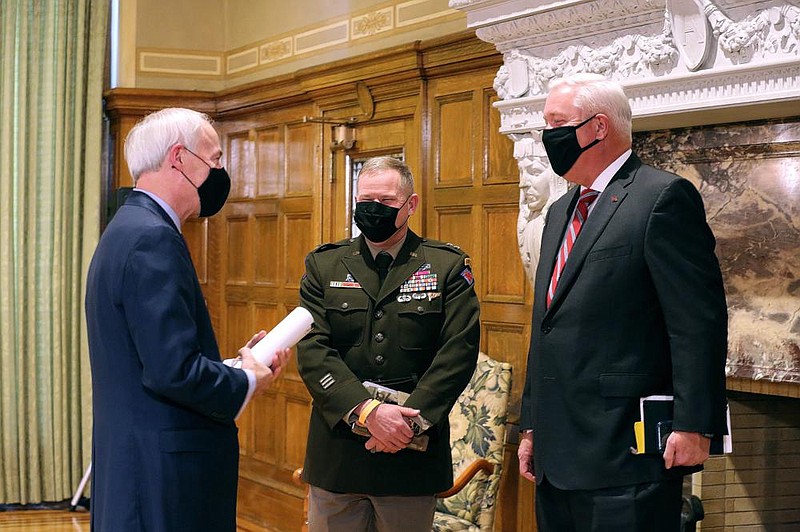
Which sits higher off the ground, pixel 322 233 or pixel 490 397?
pixel 322 233

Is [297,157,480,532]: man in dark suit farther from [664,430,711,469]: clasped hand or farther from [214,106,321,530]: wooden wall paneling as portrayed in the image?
[214,106,321,530]: wooden wall paneling

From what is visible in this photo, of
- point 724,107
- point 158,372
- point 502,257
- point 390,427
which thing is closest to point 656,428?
point 390,427

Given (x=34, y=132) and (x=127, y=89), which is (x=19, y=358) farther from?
(x=127, y=89)

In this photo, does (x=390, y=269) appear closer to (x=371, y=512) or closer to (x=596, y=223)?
(x=371, y=512)

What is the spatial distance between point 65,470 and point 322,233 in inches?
89.2

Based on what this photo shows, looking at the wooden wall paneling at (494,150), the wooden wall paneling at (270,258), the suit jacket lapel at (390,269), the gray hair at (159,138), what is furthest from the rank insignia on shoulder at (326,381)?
the wooden wall paneling at (270,258)

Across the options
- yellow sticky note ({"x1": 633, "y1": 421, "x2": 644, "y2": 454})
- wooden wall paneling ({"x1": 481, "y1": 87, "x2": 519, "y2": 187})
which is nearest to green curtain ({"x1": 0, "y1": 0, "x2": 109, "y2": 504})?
wooden wall paneling ({"x1": 481, "y1": 87, "x2": 519, "y2": 187})

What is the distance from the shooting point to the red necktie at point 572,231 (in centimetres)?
253

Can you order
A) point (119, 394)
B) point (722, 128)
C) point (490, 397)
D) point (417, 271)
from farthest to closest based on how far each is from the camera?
point (490, 397) < point (722, 128) < point (417, 271) < point (119, 394)

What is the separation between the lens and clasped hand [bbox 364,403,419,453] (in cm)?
288

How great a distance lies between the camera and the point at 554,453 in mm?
2418

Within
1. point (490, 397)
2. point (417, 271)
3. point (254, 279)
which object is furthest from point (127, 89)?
point (417, 271)

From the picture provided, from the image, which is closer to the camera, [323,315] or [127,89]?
[323,315]

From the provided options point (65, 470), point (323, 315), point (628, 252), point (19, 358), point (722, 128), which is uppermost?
point (722, 128)
